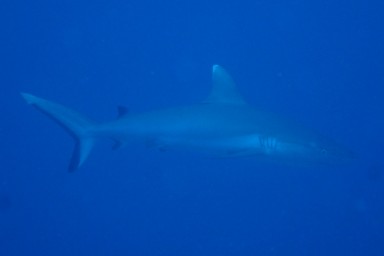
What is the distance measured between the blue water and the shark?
411cm

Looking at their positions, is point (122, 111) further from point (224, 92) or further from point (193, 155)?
point (193, 155)

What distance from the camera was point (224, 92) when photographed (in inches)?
224

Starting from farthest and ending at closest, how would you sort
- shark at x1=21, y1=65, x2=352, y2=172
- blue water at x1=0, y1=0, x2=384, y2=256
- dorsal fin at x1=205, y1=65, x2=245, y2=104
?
blue water at x1=0, y1=0, x2=384, y2=256 → dorsal fin at x1=205, y1=65, x2=245, y2=104 → shark at x1=21, y1=65, x2=352, y2=172

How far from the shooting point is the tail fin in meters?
5.44

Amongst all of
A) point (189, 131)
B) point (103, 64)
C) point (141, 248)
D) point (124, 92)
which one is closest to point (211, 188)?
point (141, 248)

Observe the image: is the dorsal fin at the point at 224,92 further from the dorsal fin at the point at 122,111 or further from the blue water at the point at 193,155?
the blue water at the point at 193,155

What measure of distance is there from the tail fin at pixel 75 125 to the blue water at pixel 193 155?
15.6 feet

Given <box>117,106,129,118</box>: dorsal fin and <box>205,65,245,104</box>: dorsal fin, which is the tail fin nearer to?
<box>117,106,129,118</box>: dorsal fin

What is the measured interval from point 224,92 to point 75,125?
2108 millimetres

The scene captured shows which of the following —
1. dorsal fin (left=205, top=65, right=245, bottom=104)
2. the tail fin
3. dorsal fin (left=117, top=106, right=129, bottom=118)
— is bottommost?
the tail fin

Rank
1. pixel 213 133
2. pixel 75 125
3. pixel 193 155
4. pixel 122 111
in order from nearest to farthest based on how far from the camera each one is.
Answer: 1. pixel 213 133
2. pixel 122 111
3. pixel 75 125
4. pixel 193 155

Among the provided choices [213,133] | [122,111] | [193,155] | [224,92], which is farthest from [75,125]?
[193,155]

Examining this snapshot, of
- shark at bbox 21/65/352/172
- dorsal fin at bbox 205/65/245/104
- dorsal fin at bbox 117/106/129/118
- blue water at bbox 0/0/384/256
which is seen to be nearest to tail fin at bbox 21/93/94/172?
shark at bbox 21/65/352/172

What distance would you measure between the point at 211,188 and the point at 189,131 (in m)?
5.78
